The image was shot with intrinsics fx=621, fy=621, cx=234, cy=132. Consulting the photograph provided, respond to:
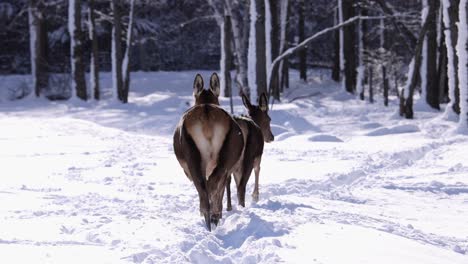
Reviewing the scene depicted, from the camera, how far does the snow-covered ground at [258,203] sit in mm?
4473

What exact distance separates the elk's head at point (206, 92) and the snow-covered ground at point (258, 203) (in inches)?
43.3

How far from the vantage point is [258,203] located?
20.9 ft

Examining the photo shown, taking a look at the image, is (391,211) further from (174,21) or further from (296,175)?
(174,21)

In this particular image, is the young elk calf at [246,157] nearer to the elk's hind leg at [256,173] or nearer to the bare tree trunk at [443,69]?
the elk's hind leg at [256,173]

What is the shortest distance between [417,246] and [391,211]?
6.65 ft

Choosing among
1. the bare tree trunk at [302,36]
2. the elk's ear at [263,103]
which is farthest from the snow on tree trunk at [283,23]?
the elk's ear at [263,103]

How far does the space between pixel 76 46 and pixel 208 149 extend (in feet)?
76.0

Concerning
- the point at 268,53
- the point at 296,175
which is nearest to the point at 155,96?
the point at 268,53

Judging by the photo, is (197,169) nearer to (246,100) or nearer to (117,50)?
(246,100)

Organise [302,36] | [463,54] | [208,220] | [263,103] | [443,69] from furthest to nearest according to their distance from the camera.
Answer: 1. [302,36]
2. [443,69]
3. [463,54]
4. [263,103]
5. [208,220]

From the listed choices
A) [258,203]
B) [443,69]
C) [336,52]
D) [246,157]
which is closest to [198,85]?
[246,157]

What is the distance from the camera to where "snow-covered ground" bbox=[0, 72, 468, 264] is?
14.7ft

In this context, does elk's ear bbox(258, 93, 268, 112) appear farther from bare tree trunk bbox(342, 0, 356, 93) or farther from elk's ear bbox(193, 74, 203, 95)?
bare tree trunk bbox(342, 0, 356, 93)

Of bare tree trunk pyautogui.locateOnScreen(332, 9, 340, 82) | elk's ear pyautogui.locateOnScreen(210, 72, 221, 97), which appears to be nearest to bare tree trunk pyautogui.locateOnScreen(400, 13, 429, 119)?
elk's ear pyautogui.locateOnScreen(210, 72, 221, 97)
